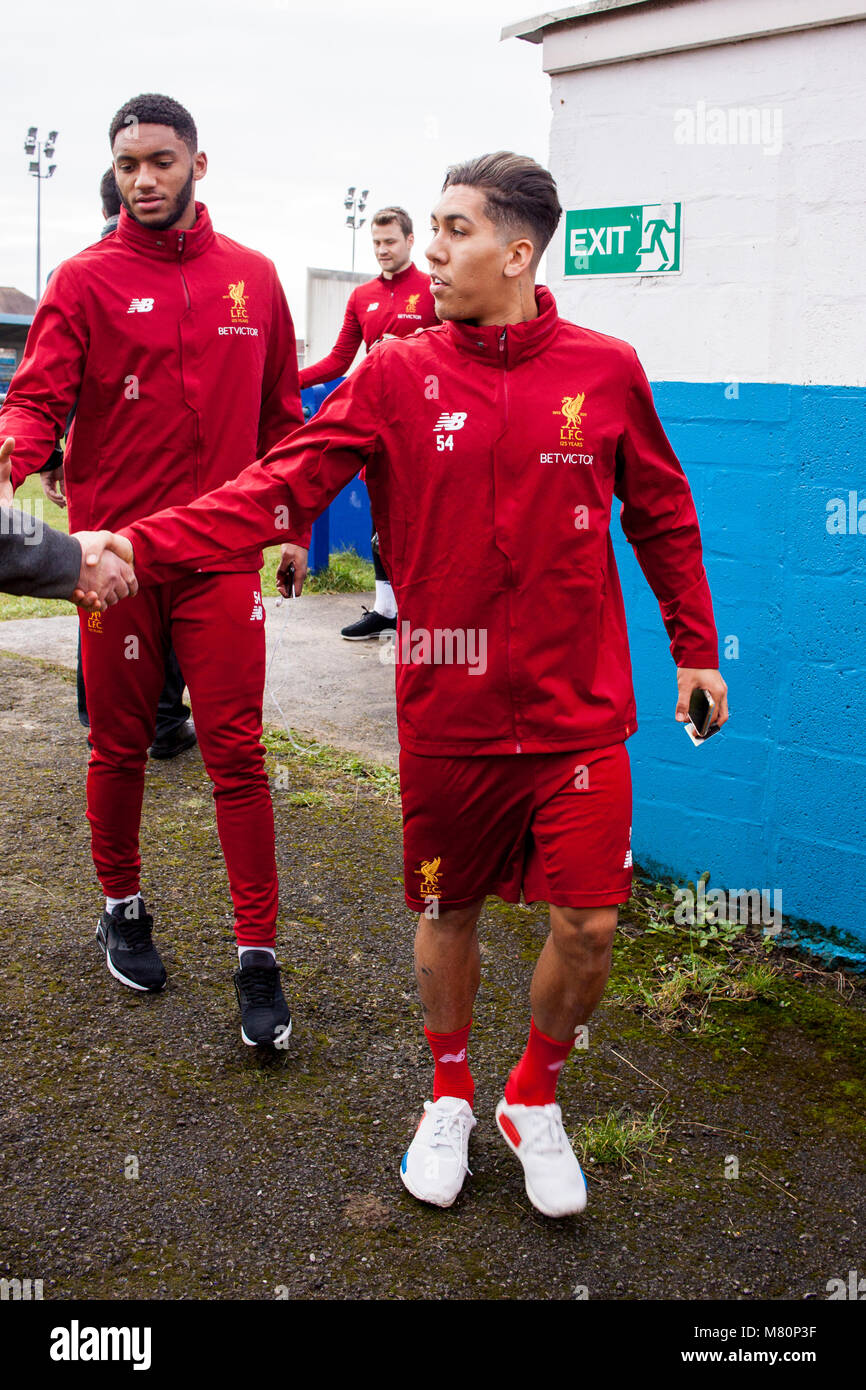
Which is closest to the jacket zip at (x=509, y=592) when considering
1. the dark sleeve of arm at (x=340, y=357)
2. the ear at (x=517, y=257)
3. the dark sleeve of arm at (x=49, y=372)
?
the ear at (x=517, y=257)

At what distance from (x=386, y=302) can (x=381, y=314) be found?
8cm

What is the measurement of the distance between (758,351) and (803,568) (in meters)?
0.70

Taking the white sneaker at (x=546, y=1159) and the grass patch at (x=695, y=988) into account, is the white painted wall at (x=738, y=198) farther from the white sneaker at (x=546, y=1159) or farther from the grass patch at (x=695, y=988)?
the white sneaker at (x=546, y=1159)

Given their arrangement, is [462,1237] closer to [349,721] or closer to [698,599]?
[698,599]

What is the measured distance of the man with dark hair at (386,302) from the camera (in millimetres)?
7953

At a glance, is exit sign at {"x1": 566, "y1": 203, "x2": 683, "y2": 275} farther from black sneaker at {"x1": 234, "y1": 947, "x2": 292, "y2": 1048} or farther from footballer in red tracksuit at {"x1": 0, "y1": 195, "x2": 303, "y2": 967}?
black sneaker at {"x1": 234, "y1": 947, "x2": 292, "y2": 1048}

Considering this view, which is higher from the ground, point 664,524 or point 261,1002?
point 664,524

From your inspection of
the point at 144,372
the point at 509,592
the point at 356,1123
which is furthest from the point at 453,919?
the point at 144,372

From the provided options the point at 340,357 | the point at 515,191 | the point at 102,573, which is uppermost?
the point at 340,357

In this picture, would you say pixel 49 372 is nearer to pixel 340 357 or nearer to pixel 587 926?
pixel 587 926

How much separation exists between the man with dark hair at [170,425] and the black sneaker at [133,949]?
40cm

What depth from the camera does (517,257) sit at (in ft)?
9.00

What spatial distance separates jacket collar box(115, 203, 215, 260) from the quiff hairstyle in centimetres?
98

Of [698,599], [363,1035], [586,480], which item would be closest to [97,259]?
[586,480]
